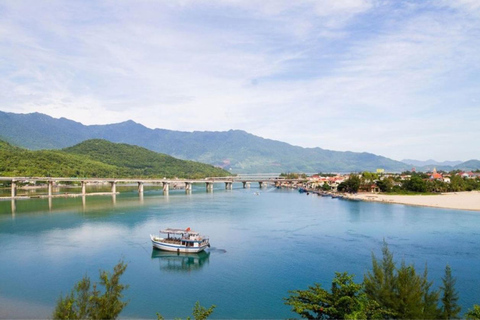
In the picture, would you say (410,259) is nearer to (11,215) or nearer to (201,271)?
(201,271)

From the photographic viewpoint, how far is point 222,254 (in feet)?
72.1

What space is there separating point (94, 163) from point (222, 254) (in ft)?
252

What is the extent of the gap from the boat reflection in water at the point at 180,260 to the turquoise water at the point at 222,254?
0.06m

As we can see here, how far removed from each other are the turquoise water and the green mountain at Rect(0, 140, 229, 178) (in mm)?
32400

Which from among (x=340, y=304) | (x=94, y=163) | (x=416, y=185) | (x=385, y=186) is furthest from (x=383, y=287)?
(x=94, y=163)

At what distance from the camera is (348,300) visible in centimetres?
852

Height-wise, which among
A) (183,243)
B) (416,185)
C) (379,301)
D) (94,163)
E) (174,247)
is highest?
(94,163)

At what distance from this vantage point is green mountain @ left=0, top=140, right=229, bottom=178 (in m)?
67.1

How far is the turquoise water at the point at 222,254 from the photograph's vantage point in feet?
49.4

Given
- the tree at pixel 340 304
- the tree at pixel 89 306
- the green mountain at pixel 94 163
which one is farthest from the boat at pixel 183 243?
the green mountain at pixel 94 163

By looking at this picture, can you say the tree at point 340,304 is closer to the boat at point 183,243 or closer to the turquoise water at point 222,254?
the turquoise water at point 222,254

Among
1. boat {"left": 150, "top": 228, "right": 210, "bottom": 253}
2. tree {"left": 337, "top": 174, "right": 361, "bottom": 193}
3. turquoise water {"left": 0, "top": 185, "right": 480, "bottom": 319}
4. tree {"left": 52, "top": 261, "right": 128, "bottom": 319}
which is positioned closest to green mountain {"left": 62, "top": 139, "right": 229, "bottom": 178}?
tree {"left": 337, "top": 174, "right": 361, "bottom": 193}

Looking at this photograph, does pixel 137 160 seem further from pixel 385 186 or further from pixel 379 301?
pixel 379 301

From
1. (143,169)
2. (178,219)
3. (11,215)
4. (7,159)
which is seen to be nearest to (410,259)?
(178,219)
